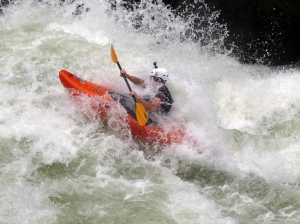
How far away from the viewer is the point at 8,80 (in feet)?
19.9

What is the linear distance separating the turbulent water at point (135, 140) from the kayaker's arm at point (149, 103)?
0.43m

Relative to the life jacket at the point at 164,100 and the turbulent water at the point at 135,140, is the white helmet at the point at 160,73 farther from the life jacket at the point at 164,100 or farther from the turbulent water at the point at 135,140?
the turbulent water at the point at 135,140

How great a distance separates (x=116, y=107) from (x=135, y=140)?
0.56 metres

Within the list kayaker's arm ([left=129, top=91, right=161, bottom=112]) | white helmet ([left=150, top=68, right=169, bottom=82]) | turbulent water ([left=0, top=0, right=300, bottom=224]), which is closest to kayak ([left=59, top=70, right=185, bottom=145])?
turbulent water ([left=0, top=0, right=300, bottom=224])

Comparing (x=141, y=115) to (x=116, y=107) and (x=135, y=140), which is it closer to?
(x=135, y=140)

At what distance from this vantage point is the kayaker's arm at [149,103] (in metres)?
4.94

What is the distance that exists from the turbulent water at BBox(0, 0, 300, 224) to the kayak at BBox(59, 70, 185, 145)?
0.12 m

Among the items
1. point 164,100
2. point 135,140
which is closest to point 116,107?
point 135,140

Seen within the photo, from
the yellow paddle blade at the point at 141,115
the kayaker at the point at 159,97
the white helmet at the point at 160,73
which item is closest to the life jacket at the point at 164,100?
the kayaker at the point at 159,97

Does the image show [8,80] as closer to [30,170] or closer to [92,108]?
[92,108]

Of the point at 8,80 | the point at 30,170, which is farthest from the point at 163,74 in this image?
the point at 8,80

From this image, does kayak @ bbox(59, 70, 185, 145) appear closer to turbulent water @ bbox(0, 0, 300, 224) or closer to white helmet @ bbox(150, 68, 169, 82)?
turbulent water @ bbox(0, 0, 300, 224)

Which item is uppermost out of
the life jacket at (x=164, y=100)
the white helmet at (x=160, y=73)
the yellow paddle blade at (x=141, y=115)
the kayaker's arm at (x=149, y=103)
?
the white helmet at (x=160, y=73)

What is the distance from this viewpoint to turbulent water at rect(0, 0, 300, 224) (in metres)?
3.93
